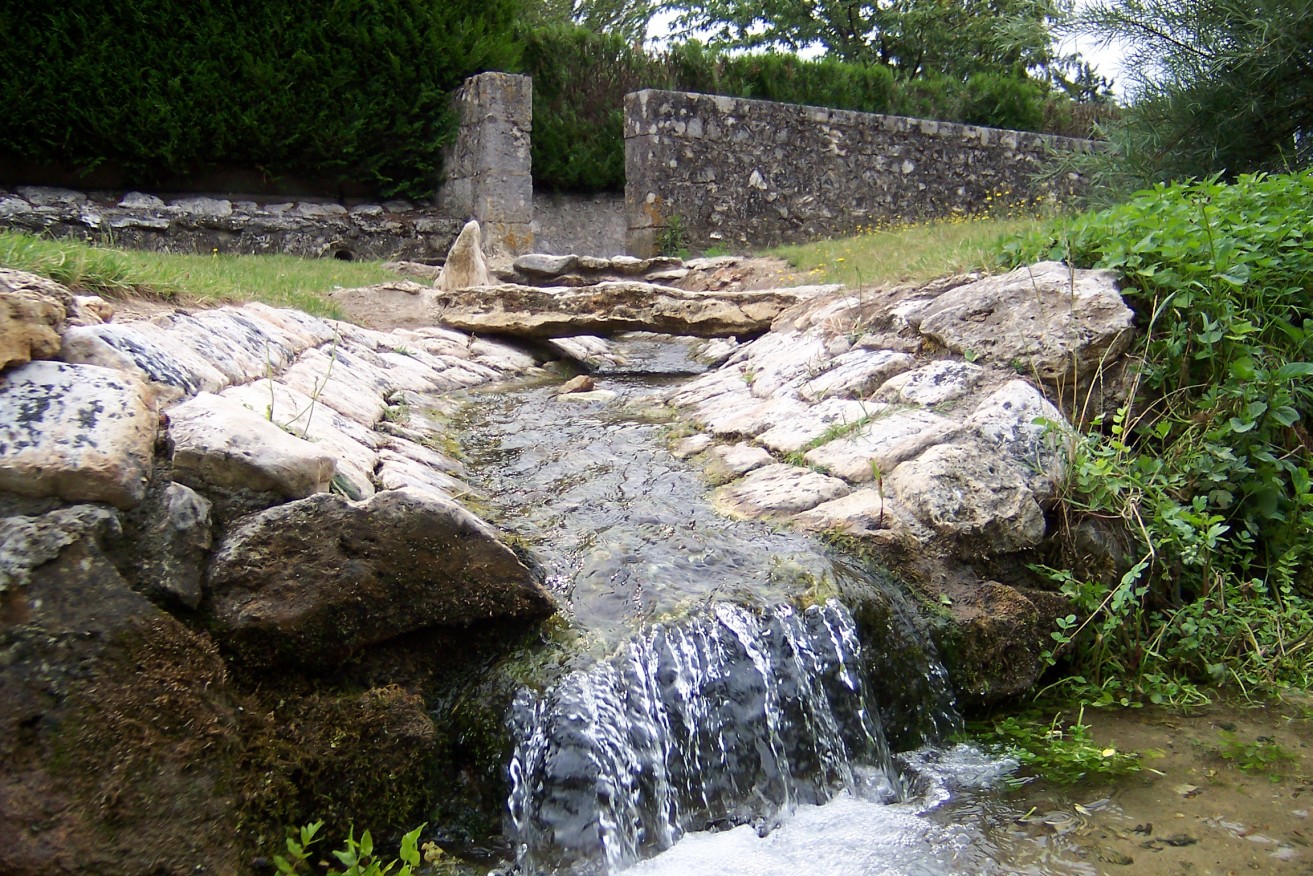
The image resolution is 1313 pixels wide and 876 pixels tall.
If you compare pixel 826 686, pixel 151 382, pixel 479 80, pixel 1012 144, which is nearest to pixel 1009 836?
pixel 826 686

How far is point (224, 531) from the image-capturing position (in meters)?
2.32

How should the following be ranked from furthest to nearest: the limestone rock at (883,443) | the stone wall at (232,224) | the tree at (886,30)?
the tree at (886,30), the stone wall at (232,224), the limestone rock at (883,443)

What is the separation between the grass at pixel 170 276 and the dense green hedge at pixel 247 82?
3123mm

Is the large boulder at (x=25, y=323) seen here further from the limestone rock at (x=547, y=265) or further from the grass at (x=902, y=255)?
the limestone rock at (x=547, y=265)

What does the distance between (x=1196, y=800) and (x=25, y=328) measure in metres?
3.12

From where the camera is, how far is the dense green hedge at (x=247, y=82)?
912 cm

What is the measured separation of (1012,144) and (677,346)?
8.21 metres

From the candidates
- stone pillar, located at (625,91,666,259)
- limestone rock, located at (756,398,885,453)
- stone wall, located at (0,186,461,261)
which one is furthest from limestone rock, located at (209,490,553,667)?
stone pillar, located at (625,91,666,259)

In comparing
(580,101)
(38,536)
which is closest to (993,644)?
(38,536)

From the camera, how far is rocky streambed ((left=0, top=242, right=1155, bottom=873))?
6.57 ft

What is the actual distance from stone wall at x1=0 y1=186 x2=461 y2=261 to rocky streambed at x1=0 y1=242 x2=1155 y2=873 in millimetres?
6560

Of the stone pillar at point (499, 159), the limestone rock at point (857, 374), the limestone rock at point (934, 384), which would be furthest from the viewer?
the stone pillar at point (499, 159)

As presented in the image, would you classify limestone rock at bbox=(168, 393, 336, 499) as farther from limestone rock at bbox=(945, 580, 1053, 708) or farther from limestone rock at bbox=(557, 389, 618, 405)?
limestone rock at bbox=(557, 389, 618, 405)

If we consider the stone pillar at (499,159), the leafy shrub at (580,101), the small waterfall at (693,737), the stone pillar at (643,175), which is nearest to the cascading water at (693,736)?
the small waterfall at (693,737)
